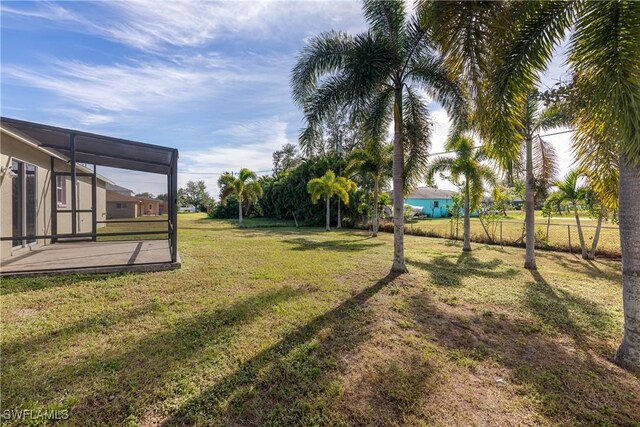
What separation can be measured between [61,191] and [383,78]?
1145cm

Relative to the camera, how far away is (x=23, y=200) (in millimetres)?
7312

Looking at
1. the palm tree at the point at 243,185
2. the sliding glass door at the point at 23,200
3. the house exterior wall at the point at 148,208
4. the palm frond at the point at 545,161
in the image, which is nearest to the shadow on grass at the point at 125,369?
the sliding glass door at the point at 23,200

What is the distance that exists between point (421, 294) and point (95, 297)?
6.13 meters

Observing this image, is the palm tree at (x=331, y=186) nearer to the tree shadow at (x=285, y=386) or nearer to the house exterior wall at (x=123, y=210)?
the tree shadow at (x=285, y=386)

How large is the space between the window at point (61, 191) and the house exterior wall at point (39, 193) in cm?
20

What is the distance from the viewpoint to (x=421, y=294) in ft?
18.8

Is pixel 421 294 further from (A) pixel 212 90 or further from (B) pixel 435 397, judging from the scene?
(A) pixel 212 90

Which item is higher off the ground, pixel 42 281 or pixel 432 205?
pixel 432 205

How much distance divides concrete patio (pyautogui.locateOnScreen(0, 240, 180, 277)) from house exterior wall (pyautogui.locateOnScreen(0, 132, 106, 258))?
0.52 m

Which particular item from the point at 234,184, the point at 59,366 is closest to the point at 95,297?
the point at 59,366

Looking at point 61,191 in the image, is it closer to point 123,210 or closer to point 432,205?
point 123,210

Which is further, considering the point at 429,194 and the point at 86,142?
the point at 429,194

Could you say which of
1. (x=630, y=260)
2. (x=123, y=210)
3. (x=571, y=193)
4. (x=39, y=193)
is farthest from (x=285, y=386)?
(x=123, y=210)

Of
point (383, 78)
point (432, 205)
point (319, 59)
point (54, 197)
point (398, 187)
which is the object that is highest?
point (319, 59)
